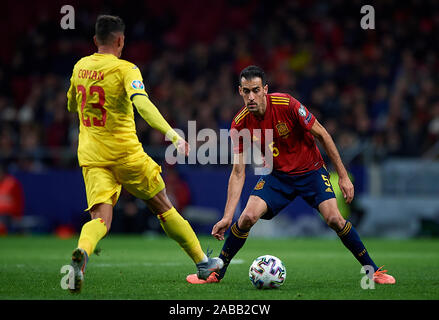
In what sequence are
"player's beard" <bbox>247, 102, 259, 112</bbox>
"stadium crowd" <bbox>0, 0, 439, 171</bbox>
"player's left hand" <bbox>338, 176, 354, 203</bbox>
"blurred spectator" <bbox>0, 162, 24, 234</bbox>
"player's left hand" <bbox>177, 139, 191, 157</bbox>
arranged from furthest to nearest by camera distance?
"stadium crowd" <bbox>0, 0, 439, 171</bbox>, "blurred spectator" <bbox>0, 162, 24, 234</bbox>, "player's beard" <bbox>247, 102, 259, 112</bbox>, "player's left hand" <bbox>338, 176, 354, 203</bbox>, "player's left hand" <bbox>177, 139, 191, 157</bbox>

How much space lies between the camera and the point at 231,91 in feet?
58.1

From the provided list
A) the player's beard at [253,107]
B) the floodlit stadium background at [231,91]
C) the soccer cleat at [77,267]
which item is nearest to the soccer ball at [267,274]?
the player's beard at [253,107]

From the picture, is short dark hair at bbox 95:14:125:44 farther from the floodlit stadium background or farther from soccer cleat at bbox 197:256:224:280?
the floodlit stadium background

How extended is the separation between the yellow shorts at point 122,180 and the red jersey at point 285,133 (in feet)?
3.05

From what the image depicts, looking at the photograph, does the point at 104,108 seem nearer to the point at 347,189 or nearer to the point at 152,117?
the point at 152,117

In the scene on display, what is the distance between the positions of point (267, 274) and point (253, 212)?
0.61 meters

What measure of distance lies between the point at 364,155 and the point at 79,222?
21.0ft

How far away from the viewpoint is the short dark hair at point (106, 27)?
20.1 ft

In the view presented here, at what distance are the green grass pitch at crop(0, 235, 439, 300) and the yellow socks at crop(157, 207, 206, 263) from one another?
1.14 feet

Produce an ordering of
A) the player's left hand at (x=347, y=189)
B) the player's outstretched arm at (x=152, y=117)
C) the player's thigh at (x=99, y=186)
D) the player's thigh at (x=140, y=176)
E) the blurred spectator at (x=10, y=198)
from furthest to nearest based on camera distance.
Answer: the blurred spectator at (x=10, y=198)
the player's left hand at (x=347, y=189)
the player's thigh at (x=140, y=176)
the player's thigh at (x=99, y=186)
the player's outstretched arm at (x=152, y=117)

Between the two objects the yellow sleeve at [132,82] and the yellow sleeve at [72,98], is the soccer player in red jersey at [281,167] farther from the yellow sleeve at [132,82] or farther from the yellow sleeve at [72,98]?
the yellow sleeve at [72,98]

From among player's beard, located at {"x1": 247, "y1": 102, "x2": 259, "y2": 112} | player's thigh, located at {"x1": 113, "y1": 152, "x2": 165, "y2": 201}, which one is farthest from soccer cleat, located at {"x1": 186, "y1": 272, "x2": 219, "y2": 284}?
player's beard, located at {"x1": 247, "y1": 102, "x2": 259, "y2": 112}

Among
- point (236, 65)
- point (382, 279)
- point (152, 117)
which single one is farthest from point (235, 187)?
point (236, 65)

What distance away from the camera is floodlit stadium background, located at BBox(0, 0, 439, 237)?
15.5 meters
